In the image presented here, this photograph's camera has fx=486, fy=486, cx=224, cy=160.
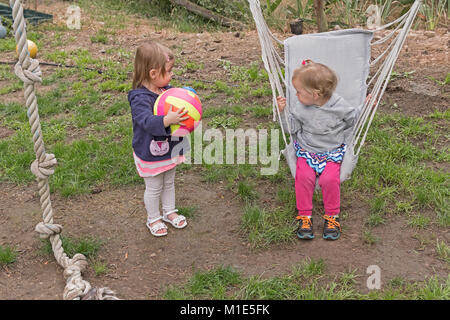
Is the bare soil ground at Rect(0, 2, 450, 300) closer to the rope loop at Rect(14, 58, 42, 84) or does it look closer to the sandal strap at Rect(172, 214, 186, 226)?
the sandal strap at Rect(172, 214, 186, 226)

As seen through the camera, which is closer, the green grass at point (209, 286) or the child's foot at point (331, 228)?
the green grass at point (209, 286)

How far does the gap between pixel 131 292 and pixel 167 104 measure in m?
1.00

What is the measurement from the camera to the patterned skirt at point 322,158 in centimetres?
293

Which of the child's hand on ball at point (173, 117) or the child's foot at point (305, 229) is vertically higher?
the child's hand on ball at point (173, 117)

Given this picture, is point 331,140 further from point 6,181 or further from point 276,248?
point 6,181

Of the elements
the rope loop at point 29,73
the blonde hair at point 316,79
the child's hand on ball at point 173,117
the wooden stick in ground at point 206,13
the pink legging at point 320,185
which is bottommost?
the pink legging at point 320,185

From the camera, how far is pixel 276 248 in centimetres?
289

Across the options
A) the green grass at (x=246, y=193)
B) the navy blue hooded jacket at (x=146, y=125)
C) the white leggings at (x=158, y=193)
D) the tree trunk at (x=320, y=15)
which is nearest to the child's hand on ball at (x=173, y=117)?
the navy blue hooded jacket at (x=146, y=125)

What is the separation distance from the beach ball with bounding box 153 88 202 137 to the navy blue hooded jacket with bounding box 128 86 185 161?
0.05 meters

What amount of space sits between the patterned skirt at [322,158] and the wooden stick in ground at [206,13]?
522 cm

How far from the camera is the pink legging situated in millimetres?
2912

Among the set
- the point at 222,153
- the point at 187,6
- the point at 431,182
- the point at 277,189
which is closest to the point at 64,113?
the point at 222,153

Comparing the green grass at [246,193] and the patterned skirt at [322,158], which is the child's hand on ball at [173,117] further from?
the green grass at [246,193]

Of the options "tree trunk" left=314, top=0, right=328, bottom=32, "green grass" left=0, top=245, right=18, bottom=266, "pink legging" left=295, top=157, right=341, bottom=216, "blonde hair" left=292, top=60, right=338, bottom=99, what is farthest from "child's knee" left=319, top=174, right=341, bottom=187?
"tree trunk" left=314, top=0, right=328, bottom=32
